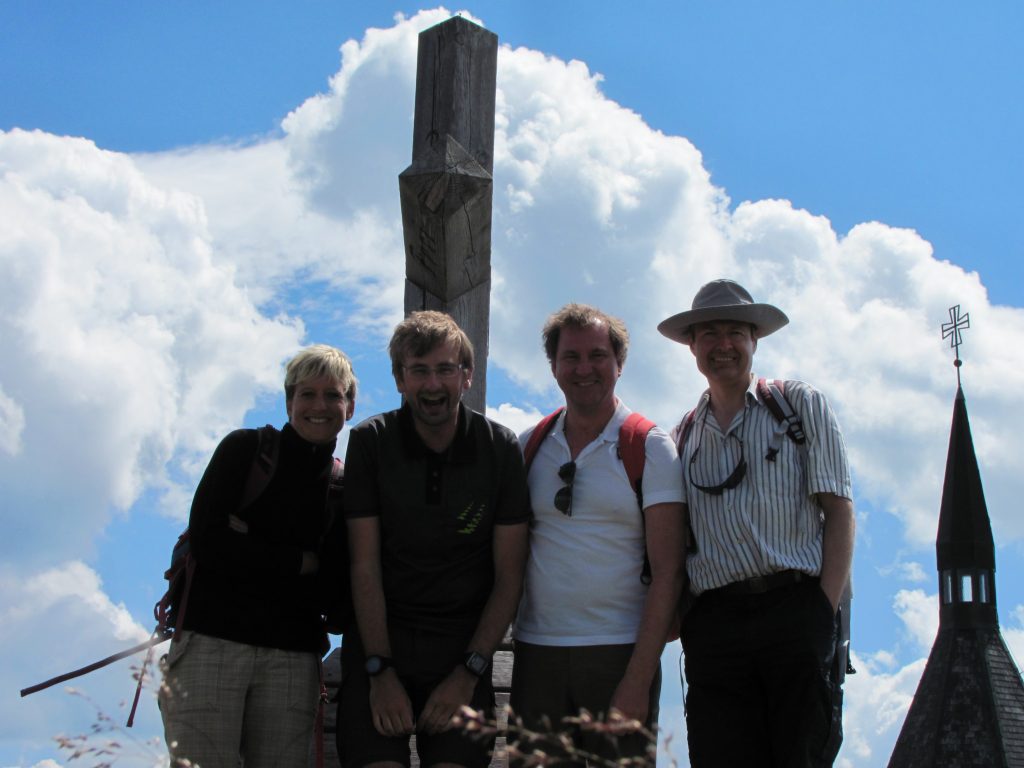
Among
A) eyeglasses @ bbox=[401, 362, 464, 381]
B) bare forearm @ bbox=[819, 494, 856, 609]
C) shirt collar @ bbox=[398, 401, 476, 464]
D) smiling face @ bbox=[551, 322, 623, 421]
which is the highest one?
smiling face @ bbox=[551, 322, 623, 421]

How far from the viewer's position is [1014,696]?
56.1 metres

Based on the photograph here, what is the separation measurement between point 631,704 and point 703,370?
1187 millimetres

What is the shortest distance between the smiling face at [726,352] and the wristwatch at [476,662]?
1.22 meters

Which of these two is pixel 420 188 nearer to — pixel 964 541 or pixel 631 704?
pixel 631 704

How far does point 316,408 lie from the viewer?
156 inches

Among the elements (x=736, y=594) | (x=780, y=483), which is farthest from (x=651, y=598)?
(x=780, y=483)

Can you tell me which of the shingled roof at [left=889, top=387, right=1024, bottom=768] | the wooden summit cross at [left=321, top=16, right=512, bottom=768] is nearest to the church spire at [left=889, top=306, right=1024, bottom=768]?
the shingled roof at [left=889, top=387, right=1024, bottom=768]

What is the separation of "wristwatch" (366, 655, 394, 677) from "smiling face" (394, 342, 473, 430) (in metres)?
0.69

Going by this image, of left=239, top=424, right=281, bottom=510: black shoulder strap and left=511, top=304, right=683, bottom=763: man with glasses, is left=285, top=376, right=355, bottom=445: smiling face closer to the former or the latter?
left=239, top=424, right=281, bottom=510: black shoulder strap

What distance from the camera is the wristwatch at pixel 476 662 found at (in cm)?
369

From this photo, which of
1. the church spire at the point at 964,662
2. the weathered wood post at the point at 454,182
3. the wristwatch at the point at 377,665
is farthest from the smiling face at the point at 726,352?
the church spire at the point at 964,662

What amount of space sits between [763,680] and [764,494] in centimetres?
57

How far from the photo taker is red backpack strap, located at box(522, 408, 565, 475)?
13.5 feet

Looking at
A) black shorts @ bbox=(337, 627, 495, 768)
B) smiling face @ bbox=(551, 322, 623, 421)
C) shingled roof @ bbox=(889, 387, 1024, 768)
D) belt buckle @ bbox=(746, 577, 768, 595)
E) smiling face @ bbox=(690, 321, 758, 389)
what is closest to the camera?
black shorts @ bbox=(337, 627, 495, 768)
